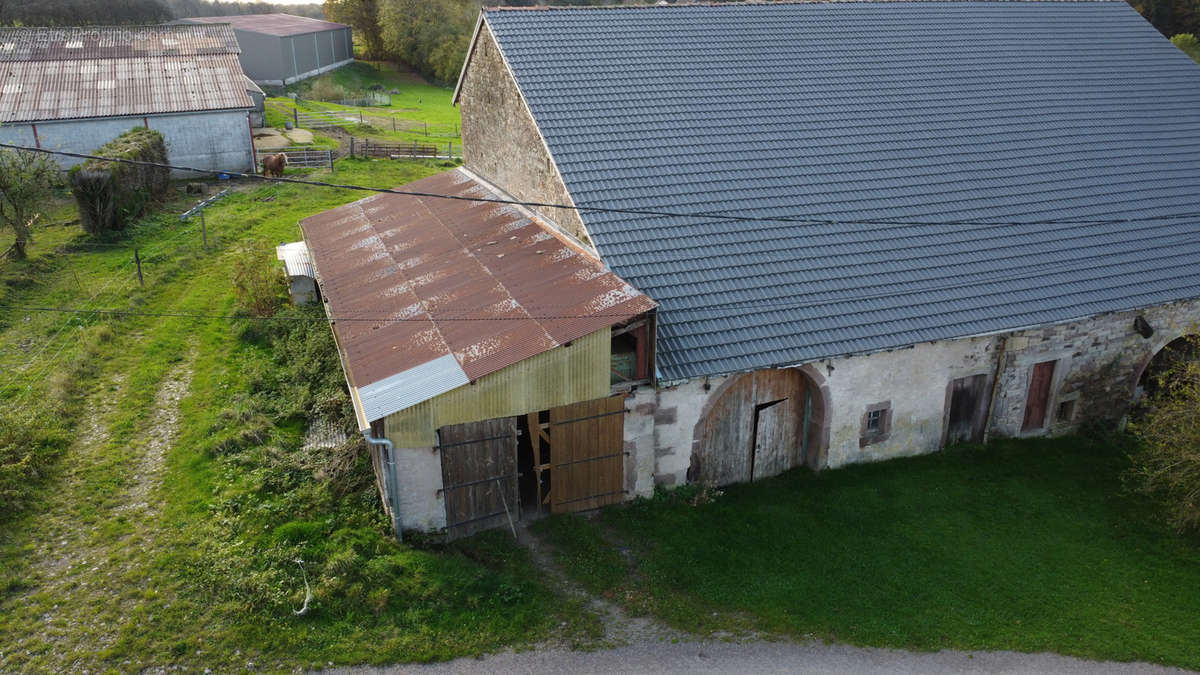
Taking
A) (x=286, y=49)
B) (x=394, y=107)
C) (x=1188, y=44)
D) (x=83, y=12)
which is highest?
(x=83, y=12)

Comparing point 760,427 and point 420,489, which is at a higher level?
point 420,489

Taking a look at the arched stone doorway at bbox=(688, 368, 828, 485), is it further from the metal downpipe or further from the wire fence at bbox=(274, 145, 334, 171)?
the wire fence at bbox=(274, 145, 334, 171)

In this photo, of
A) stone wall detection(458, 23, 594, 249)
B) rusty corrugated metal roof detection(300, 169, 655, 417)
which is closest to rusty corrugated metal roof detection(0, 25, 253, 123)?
rusty corrugated metal roof detection(300, 169, 655, 417)

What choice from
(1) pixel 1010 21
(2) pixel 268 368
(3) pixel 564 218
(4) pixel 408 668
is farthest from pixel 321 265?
(1) pixel 1010 21

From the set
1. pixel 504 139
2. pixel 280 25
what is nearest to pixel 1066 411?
pixel 504 139

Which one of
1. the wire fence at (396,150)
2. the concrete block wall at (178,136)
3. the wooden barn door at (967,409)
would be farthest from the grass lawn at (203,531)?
the wire fence at (396,150)

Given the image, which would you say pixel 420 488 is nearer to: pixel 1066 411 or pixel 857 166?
pixel 857 166

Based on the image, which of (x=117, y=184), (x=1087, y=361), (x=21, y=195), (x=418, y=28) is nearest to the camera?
(x=1087, y=361)

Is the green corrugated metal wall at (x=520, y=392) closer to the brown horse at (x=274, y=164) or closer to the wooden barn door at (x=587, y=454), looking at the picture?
the wooden barn door at (x=587, y=454)
